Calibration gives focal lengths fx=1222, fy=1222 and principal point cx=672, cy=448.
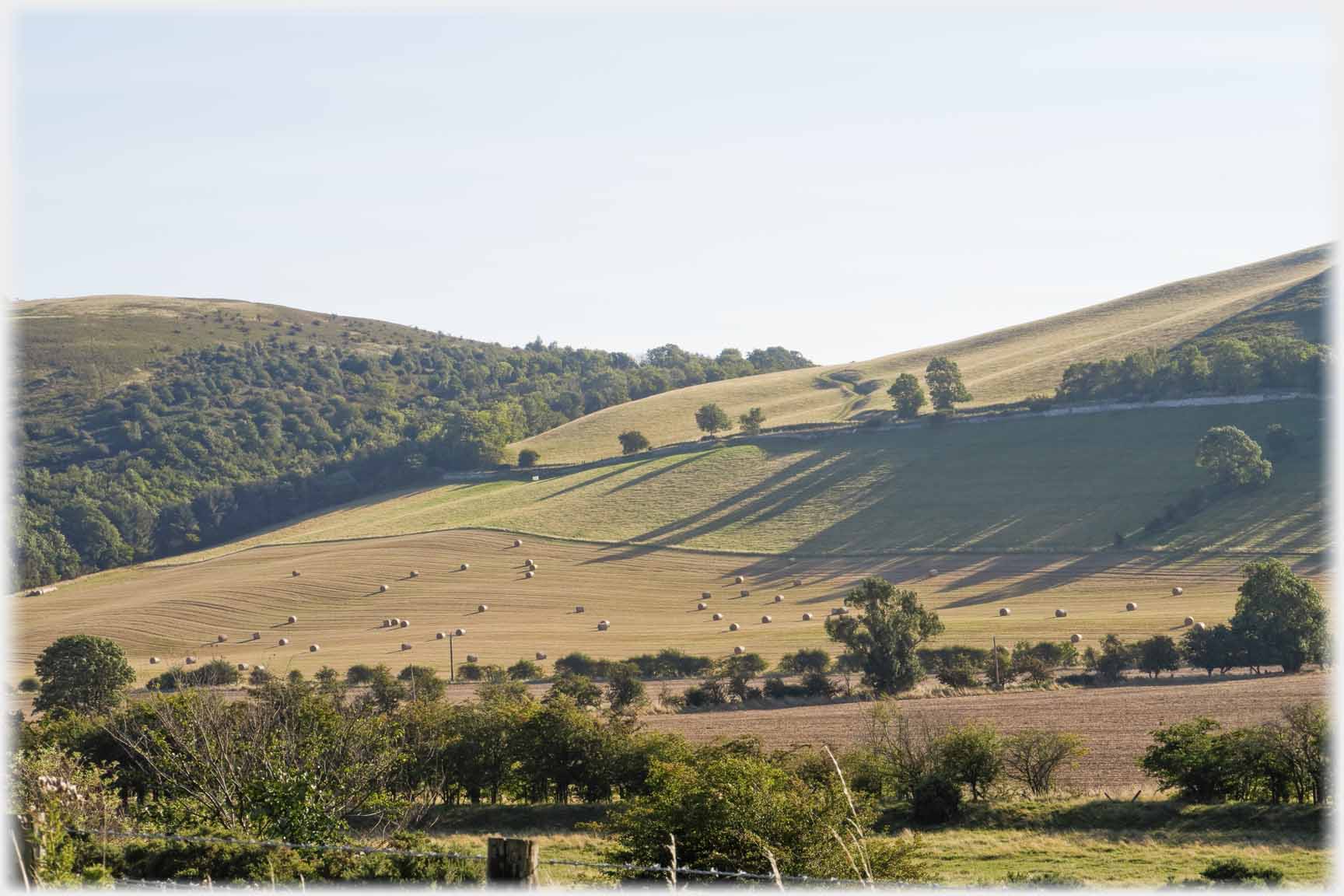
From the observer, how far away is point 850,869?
57.1 ft

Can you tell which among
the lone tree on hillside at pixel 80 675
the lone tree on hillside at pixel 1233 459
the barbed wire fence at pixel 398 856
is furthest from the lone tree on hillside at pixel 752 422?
the barbed wire fence at pixel 398 856

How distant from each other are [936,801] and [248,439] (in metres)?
138

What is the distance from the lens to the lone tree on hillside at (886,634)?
49375 mm

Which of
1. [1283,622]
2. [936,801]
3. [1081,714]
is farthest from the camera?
[1283,622]

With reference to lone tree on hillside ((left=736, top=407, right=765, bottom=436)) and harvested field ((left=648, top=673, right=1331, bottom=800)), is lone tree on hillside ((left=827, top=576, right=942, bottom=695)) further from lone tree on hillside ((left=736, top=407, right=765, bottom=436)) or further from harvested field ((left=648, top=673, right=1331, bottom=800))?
lone tree on hillside ((left=736, top=407, right=765, bottom=436))

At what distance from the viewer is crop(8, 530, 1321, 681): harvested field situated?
63094 millimetres

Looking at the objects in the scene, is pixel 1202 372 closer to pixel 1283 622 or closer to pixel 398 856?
pixel 1283 622

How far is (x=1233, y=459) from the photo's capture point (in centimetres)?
7981

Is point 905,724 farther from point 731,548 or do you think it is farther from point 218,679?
Answer: point 731,548

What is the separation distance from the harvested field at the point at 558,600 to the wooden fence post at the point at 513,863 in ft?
164

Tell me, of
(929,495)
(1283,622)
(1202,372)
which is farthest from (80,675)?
(1202,372)

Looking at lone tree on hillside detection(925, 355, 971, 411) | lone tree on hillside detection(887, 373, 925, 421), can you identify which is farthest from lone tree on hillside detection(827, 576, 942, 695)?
lone tree on hillside detection(925, 355, 971, 411)

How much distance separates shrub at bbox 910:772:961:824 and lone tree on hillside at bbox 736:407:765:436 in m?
84.8

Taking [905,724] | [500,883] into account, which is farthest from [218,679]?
[500,883]
